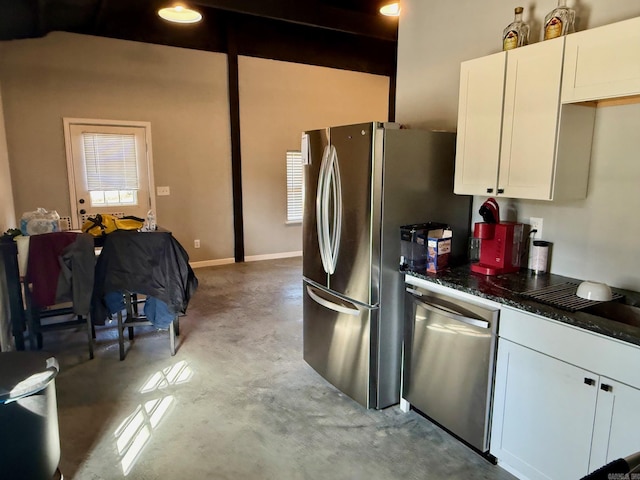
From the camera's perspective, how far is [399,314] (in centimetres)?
261

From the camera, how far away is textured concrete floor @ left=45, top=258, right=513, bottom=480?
2146 millimetres

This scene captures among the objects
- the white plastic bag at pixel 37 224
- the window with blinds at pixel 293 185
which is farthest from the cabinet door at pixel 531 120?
the window with blinds at pixel 293 185

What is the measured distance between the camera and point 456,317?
2164mm

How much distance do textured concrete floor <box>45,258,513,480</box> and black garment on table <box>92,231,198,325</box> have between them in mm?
507

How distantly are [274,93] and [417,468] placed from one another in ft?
19.1

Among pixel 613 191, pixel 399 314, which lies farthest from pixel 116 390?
pixel 613 191

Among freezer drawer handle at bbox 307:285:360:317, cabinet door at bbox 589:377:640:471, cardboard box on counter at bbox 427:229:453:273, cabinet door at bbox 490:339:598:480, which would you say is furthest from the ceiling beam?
cabinet door at bbox 589:377:640:471

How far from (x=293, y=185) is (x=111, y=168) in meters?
2.77

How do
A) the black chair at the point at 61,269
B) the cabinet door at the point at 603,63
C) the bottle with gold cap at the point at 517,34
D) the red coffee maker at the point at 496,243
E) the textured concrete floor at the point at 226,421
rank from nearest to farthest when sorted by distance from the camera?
the cabinet door at the point at 603,63 → the textured concrete floor at the point at 226,421 → the bottle with gold cap at the point at 517,34 → the red coffee maker at the point at 496,243 → the black chair at the point at 61,269

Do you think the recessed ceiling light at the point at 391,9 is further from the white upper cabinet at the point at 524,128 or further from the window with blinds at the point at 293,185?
the window with blinds at the point at 293,185

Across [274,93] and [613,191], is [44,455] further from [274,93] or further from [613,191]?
[274,93]

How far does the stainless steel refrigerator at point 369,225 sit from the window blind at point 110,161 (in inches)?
147

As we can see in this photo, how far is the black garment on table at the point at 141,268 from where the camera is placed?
3277 mm

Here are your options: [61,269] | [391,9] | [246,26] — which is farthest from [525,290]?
[246,26]
